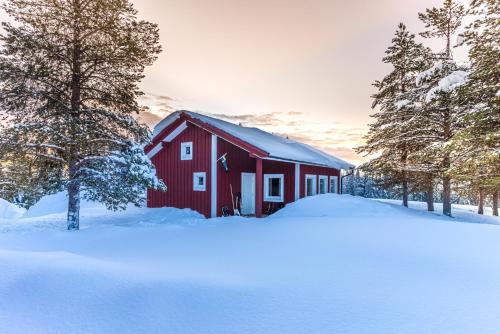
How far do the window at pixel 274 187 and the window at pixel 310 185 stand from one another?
190cm

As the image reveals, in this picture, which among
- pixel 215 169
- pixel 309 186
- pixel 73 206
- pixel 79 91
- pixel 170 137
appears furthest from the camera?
pixel 309 186

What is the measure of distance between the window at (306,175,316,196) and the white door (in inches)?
134

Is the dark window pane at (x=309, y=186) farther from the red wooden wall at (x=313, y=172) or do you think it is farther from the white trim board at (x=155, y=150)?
the white trim board at (x=155, y=150)

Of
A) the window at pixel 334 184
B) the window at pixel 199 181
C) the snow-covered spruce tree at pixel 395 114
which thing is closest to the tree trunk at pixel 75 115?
the window at pixel 199 181

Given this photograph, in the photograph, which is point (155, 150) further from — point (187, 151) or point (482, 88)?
point (482, 88)

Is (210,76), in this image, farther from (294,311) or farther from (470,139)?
(294,311)

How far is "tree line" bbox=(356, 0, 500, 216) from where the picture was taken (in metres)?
11.3

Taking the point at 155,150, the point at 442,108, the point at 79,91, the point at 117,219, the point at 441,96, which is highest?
the point at 441,96

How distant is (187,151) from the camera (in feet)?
50.5

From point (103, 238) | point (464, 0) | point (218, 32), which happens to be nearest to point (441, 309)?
point (103, 238)

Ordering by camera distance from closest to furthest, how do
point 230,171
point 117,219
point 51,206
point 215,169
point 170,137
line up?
point 117,219 → point 215,169 → point 230,171 → point 170,137 → point 51,206

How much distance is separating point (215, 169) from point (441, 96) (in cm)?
1161

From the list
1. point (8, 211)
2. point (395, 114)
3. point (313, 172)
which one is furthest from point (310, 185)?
point (8, 211)

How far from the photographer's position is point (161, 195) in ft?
54.3
